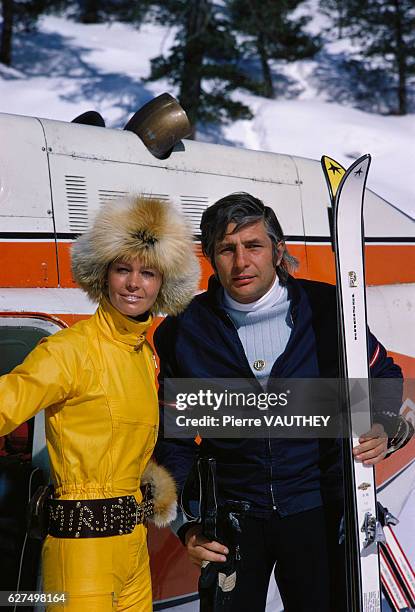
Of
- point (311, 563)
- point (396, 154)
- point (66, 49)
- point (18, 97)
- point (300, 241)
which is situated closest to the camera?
point (311, 563)

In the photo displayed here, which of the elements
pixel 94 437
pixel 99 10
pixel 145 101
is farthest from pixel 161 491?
pixel 99 10

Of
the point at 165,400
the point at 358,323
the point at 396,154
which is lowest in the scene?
the point at 165,400

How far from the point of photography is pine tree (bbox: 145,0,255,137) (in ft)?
48.8

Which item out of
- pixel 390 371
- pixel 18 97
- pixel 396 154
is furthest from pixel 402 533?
pixel 18 97

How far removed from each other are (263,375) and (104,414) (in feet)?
1.70

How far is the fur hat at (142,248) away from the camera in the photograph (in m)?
2.40

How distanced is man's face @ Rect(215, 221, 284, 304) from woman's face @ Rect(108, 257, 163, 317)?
0.23 metres

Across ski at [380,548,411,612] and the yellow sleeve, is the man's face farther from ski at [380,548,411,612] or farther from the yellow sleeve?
ski at [380,548,411,612]

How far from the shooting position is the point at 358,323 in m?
2.61

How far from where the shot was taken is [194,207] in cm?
394

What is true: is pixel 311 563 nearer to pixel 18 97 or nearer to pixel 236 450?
pixel 236 450

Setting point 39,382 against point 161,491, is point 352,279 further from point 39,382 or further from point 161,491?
point 39,382

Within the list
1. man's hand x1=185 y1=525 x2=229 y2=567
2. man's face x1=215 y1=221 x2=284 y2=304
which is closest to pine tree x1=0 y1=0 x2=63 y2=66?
man's face x1=215 y1=221 x2=284 y2=304

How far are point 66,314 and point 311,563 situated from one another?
135 centimetres
